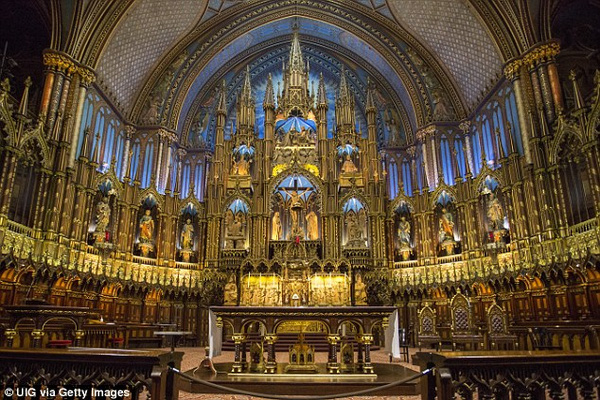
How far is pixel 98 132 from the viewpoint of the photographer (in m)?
21.3

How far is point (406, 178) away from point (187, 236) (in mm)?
15030

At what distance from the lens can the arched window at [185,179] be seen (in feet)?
89.4

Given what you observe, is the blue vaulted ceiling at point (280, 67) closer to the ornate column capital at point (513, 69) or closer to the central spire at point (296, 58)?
the central spire at point (296, 58)

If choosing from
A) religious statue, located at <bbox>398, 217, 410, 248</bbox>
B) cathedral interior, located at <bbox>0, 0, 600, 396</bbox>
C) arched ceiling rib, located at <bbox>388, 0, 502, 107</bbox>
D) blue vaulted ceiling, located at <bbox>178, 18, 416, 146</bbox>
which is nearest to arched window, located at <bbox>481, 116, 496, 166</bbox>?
cathedral interior, located at <bbox>0, 0, 600, 396</bbox>

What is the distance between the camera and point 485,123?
22.9 meters

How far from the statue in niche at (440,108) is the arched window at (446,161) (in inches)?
55.1

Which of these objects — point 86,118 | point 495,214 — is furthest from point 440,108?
point 86,118

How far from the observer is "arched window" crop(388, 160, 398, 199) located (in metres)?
27.1

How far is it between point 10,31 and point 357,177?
22009 mm

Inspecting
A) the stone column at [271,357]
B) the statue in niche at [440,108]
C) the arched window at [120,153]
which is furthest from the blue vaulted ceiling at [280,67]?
the stone column at [271,357]

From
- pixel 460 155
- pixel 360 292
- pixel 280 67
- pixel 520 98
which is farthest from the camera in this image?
pixel 280 67

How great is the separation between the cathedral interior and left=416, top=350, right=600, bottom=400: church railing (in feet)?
26.6

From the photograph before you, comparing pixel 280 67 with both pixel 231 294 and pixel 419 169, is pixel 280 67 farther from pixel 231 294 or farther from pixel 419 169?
pixel 231 294

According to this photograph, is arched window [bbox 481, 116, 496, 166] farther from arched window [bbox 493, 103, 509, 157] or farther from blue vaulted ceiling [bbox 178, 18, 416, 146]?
blue vaulted ceiling [bbox 178, 18, 416, 146]
